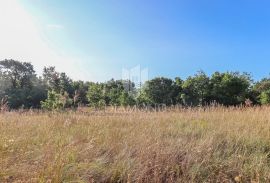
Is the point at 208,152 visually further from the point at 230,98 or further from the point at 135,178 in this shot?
the point at 230,98

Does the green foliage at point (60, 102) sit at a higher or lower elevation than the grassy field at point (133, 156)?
higher

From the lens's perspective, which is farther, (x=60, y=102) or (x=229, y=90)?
(x=229, y=90)

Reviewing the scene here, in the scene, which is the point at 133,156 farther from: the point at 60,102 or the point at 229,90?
the point at 229,90

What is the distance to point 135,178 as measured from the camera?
10.7ft

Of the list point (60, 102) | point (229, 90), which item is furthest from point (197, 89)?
point (60, 102)

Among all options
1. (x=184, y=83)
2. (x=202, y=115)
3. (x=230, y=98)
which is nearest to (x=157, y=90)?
(x=184, y=83)

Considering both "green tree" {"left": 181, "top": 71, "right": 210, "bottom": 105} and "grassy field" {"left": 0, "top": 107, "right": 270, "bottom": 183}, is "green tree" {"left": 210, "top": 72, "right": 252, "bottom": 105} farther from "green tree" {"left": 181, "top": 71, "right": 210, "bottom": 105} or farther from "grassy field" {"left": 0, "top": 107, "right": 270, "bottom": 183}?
"grassy field" {"left": 0, "top": 107, "right": 270, "bottom": 183}

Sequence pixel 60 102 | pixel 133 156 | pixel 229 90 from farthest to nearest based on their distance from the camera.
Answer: pixel 229 90
pixel 60 102
pixel 133 156

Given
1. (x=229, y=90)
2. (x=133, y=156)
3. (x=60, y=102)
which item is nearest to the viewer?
(x=133, y=156)

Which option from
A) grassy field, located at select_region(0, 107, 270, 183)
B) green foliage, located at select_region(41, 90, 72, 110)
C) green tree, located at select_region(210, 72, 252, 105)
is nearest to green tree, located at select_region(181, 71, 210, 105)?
green tree, located at select_region(210, 72, 252, 105)

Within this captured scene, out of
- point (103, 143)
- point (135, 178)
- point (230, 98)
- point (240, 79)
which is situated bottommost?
point (135, 178)

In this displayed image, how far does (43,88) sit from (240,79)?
26200mm

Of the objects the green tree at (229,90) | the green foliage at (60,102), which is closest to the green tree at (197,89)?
the green tree at (229,90)

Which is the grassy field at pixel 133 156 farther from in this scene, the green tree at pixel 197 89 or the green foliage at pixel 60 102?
the green tree at pixel 197 89
